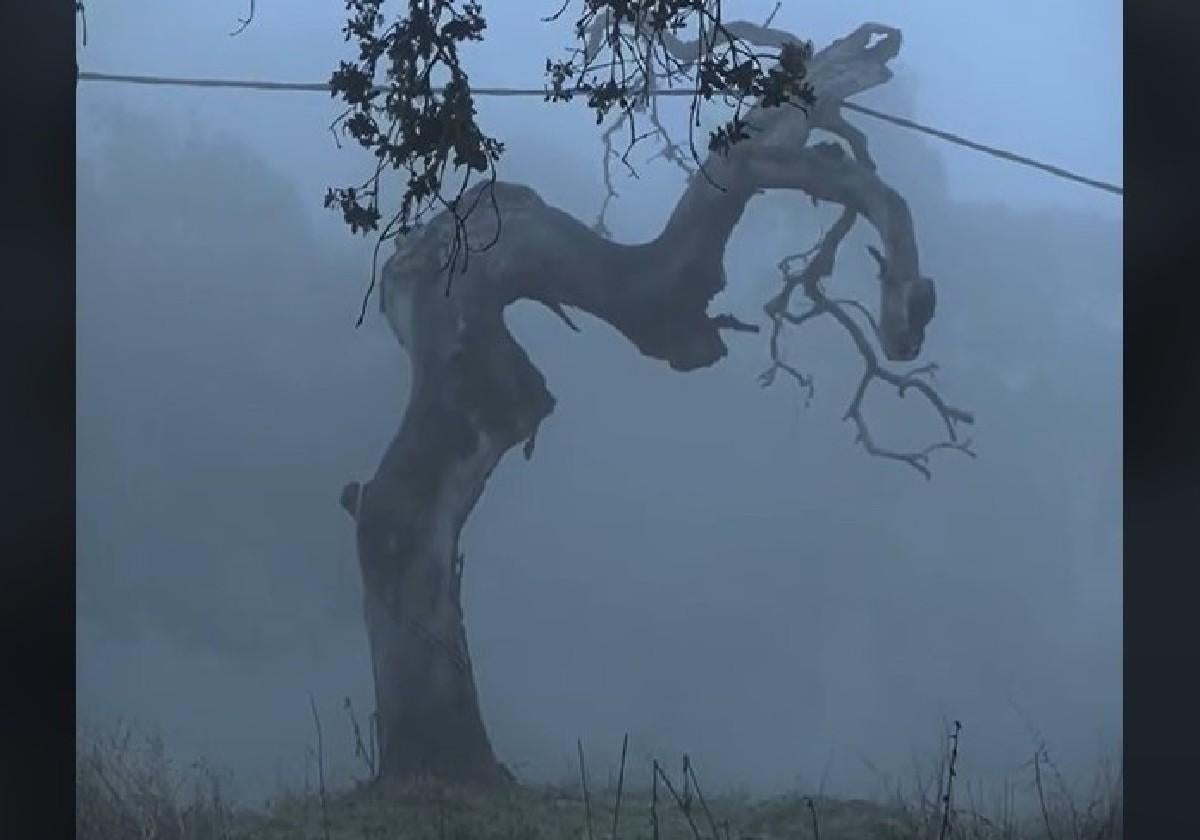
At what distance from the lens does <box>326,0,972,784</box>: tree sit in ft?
14.0

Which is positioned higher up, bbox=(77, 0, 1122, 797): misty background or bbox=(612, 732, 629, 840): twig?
bbox=(77, 0, 1122, 797): misty background

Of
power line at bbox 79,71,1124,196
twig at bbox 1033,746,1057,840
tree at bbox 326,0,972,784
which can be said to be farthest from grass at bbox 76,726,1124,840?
power line at bbox 79,71,1124,196

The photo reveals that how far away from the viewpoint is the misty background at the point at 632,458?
4.26m

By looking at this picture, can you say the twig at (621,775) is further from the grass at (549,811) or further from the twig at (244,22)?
the twig at (244,22)

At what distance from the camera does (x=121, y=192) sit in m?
4.29

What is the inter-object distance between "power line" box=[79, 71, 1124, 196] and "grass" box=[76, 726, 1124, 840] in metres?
1.24

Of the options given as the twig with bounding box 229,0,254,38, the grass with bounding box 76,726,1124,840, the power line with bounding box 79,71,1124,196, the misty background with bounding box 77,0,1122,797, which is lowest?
the grass with bounding box 76,726,1124,840

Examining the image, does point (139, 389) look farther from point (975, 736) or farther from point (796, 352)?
point (975, 736)

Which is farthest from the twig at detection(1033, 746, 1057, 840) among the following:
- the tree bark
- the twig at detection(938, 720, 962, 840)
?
the tree bark

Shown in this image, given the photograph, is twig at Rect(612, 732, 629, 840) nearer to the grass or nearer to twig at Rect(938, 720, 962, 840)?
the grass

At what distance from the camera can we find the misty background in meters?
4.26

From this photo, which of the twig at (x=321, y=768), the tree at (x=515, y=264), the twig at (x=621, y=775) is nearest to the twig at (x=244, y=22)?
the tree at (x=515, y=264)

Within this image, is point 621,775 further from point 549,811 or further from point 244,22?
point 244,22

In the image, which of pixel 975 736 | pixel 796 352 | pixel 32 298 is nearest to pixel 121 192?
pixel 32 298
